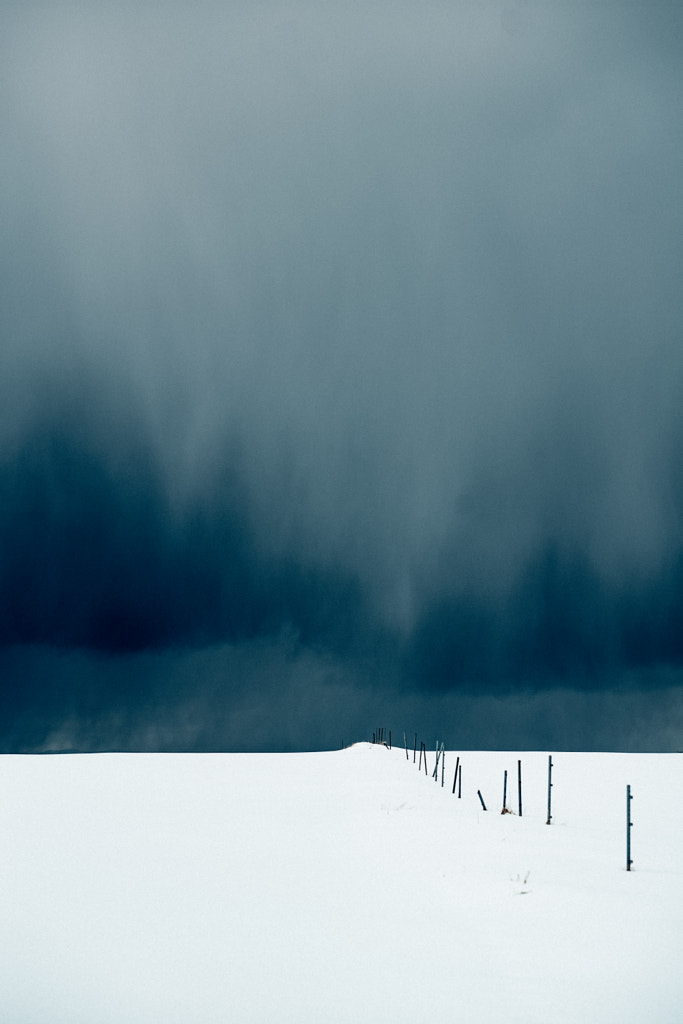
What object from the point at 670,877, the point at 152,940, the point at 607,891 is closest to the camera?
the point at 152,940

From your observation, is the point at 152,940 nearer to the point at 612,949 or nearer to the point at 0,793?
the point at 612,949

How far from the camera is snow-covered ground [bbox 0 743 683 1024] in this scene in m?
11.0

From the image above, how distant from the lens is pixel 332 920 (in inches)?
587

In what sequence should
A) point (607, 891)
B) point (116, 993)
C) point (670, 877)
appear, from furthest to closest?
point (670, 877) < point (607, 891) < point (116, 993)

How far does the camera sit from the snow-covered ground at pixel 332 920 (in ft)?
36.2

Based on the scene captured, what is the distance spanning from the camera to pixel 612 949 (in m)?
13.6

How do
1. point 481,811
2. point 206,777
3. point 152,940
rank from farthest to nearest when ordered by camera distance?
point 206,777, point 481,811, point 152,940

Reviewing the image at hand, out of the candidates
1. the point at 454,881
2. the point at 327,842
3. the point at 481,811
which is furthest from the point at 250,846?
the point at 481,811

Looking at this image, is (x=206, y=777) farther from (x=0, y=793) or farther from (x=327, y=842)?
(x=327, y=842)

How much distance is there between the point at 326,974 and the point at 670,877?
12.4m

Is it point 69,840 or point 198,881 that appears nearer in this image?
point 198,881

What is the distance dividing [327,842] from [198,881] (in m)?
6.60

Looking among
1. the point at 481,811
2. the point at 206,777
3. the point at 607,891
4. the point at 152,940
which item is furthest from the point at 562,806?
the point at 152,940

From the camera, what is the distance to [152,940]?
44.4ft
